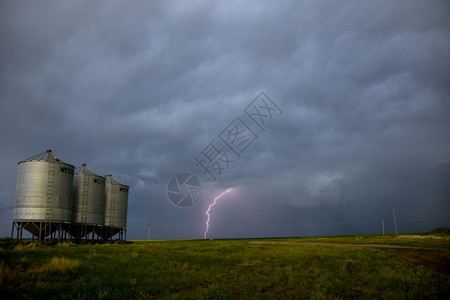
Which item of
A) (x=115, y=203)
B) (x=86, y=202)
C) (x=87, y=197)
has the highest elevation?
(x=87, y=197)

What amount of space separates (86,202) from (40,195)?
1193 centimetres

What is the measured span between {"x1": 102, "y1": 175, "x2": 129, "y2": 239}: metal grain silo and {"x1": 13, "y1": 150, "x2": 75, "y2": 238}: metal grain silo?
56.1 feet

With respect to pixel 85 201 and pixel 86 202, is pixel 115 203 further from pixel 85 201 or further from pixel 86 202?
pixel 85 201

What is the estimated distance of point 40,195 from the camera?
48844 millimetres

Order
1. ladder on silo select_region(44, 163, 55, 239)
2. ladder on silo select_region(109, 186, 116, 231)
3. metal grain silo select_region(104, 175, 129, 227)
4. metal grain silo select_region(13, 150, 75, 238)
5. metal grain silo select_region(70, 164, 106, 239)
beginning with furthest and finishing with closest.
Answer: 1. metal grain silo select_region(104, 175, 129, 227)
2. ladder on silo select_region(109, 186, 116, 231)
3. metal grain silo select_region(70, 164, 106, 239)
4. ladder on silo select_region(44, 163, 55, 239)
5. metal grain silo select_region(13, 150, 75, 238)

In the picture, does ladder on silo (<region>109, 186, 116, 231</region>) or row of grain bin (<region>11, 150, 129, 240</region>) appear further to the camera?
ladder on silo (<region>109, 186, 116, 231</region>)

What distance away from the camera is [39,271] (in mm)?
16609

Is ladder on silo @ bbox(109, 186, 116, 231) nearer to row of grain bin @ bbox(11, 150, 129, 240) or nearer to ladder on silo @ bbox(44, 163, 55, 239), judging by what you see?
row of grain bin @ bbox(11, 150, 129, 240)

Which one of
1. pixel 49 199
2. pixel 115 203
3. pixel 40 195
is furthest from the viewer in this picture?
pixel 115 203

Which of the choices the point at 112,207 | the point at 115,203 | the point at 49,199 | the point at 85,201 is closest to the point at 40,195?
the point at 49,199

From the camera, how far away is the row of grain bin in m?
48.8

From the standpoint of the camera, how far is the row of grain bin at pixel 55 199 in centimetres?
4878

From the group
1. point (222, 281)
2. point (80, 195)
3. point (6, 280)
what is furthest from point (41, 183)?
point (222, 281)

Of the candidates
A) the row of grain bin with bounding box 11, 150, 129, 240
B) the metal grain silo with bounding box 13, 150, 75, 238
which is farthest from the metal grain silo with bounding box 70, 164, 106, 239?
the metal grain silo with bounding box 13, 150, 75, 238
